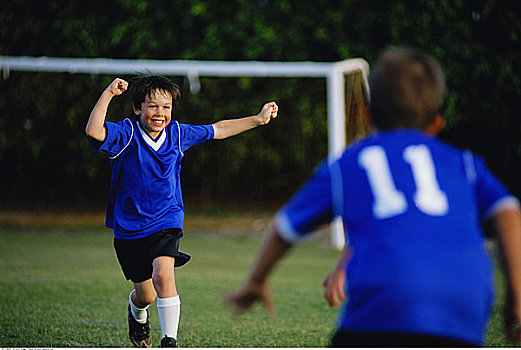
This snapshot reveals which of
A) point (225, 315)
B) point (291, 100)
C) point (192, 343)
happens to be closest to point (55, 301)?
point (225, 315)

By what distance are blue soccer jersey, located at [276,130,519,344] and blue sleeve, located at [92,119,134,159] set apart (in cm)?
202

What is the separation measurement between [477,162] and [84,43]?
13097 millimetres

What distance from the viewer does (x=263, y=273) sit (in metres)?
1.94

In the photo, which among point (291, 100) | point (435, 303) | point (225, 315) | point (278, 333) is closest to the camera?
point (435, 303)

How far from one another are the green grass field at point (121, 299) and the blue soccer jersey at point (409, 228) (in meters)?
2.61

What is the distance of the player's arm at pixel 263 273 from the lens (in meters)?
1.94

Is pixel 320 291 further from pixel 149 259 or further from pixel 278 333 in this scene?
pixel 149 259

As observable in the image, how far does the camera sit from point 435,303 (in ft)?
6.00

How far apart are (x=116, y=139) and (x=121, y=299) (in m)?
2.65

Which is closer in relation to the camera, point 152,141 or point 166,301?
point 166,301

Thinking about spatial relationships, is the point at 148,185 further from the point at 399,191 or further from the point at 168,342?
the point at 399,191

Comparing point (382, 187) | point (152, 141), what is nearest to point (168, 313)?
Answer: point (152, 141)

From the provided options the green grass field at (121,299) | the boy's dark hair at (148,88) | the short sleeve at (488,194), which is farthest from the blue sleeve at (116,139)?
the short sleeve at (488,194)

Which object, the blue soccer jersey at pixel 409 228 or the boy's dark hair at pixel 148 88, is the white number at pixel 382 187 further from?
the boy's dark hair at pixel 148 88
